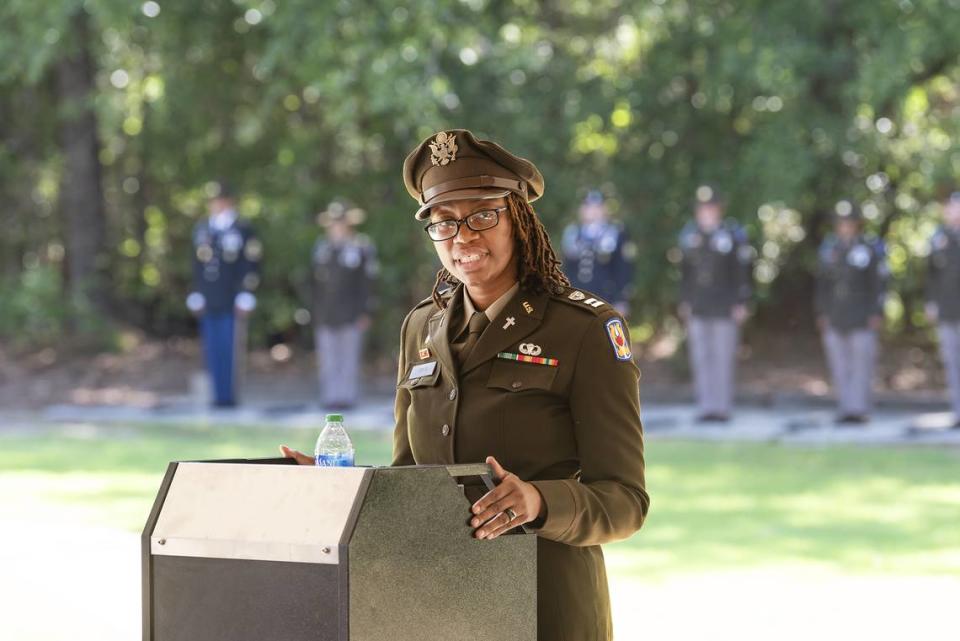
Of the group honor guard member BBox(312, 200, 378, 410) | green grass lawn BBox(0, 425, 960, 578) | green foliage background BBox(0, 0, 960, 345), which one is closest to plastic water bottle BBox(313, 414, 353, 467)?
green grass lawn BBox(0, 425, 960, 578)

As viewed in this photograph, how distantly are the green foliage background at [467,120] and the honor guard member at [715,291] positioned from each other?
77.7 inches

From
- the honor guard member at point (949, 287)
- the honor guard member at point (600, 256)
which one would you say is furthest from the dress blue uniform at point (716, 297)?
the honor guard member at point (949, 287)

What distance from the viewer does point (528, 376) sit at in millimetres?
2955

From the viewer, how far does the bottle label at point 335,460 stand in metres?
2.99

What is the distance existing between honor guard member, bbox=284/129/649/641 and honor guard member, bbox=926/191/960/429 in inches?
521

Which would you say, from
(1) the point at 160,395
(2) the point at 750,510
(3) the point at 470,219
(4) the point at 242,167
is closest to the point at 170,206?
(4) the point at 242,167

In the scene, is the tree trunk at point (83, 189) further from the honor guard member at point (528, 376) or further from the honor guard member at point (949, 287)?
the honor guard member at point (528, 376)

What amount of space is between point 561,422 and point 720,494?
7.94m

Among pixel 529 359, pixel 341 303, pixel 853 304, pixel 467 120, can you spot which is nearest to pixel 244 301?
pixel 341 303

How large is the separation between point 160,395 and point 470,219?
58.1 ft

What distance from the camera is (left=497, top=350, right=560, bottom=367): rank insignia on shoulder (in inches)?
116

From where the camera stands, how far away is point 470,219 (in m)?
2.99

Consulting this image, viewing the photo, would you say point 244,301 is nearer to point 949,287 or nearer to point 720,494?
point 949,287

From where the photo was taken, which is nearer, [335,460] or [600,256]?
[335,460]
